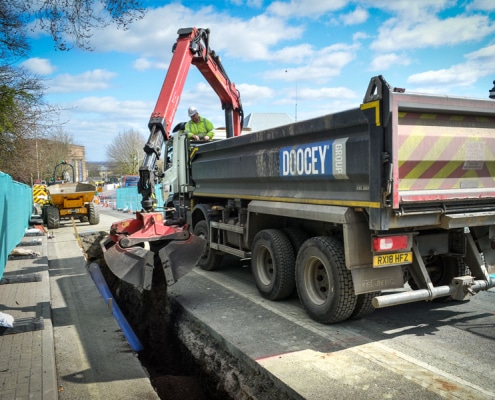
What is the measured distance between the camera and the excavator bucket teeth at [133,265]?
5301mm

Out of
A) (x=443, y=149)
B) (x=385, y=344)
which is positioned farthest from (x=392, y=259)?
(x=443, y=149)

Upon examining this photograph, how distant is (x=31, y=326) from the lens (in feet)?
15.7

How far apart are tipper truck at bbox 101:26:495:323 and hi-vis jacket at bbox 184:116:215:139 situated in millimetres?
2976

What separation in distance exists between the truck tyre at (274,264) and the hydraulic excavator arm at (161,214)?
2.67 feet

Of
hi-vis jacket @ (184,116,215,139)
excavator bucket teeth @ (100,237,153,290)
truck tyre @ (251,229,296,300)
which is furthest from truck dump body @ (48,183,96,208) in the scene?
truck tyre @ (251,229,296,300)

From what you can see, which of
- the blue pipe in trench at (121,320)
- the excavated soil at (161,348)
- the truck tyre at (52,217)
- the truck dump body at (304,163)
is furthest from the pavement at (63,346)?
the truck tyre at (52,217)

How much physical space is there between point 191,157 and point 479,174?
16.6 feet

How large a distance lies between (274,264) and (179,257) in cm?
127

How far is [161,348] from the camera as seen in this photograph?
5.81 metres

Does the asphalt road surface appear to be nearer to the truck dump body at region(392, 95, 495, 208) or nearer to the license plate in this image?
the license plate

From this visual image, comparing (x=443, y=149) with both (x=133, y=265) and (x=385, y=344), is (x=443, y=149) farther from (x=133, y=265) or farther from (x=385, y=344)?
(x=133, y=265)

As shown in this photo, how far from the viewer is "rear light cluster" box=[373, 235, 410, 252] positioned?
4109mm

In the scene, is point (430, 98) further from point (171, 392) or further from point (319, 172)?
point (171, 392)

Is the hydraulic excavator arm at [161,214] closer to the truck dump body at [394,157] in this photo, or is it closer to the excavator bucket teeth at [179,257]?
the excavator bucket teeth at [179,257]
